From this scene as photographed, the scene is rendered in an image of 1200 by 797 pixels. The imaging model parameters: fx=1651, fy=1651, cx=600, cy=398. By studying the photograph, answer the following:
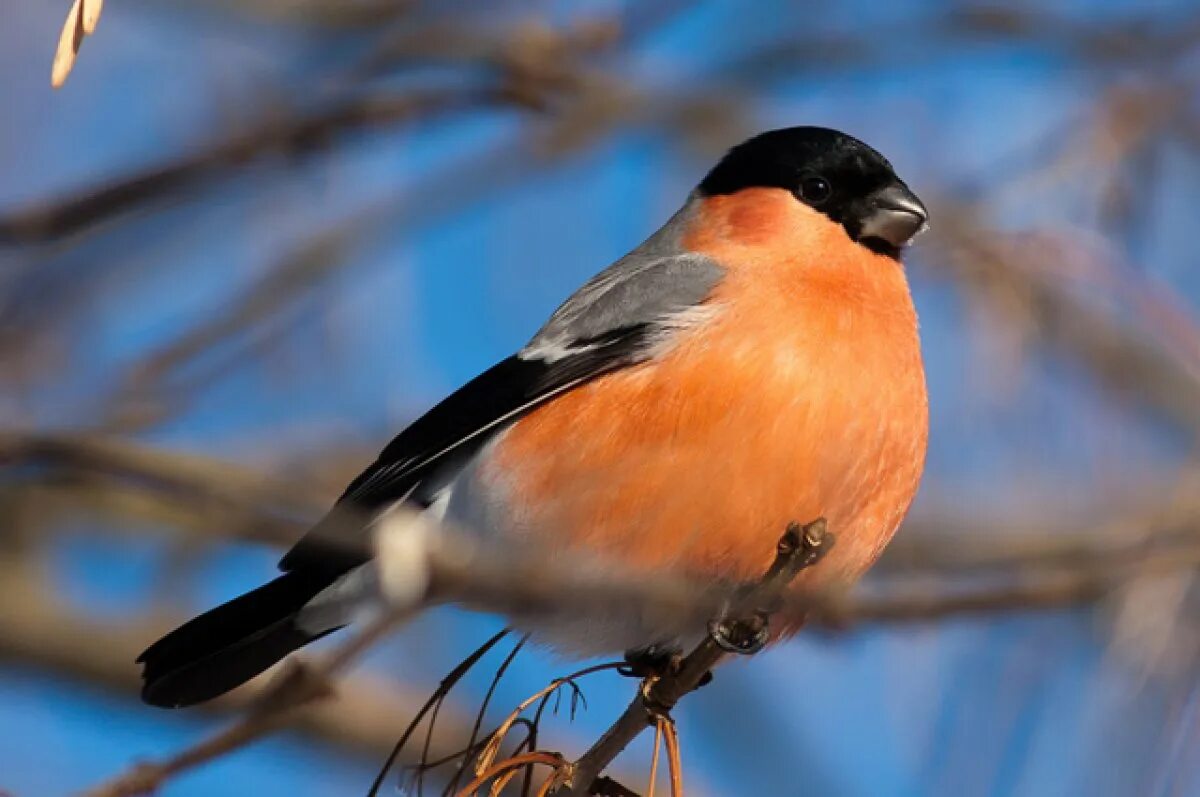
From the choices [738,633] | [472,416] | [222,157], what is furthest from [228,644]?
[222,157]

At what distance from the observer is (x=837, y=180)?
12.1 feet

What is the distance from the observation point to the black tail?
2.97 metres

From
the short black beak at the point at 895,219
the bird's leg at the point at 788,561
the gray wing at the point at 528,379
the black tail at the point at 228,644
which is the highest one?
the short black beak at the point at 895,219

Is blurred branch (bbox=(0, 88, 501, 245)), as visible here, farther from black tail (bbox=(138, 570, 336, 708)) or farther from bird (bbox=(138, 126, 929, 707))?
black tail (bbox=(138, 570, 336, 708))

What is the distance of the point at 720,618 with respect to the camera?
101 inches

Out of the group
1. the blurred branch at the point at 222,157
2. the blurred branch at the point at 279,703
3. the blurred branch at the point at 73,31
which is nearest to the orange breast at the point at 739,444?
the blurred branch at the point at 222,157

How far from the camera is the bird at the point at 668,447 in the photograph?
300 centimetres

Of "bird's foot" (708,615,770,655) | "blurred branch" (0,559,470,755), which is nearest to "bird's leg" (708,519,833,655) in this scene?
"bird's foot" (708,615,770,655)

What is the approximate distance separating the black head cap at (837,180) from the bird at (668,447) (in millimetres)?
19

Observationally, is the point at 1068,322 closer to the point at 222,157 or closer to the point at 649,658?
the point at 649,658

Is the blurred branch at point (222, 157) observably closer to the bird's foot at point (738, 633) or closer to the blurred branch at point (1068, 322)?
the bird's foot at point (738, 633)

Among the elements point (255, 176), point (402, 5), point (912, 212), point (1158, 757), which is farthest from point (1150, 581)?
point (402, 5)

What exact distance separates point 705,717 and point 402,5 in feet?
6.42

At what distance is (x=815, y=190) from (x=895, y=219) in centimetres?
22
